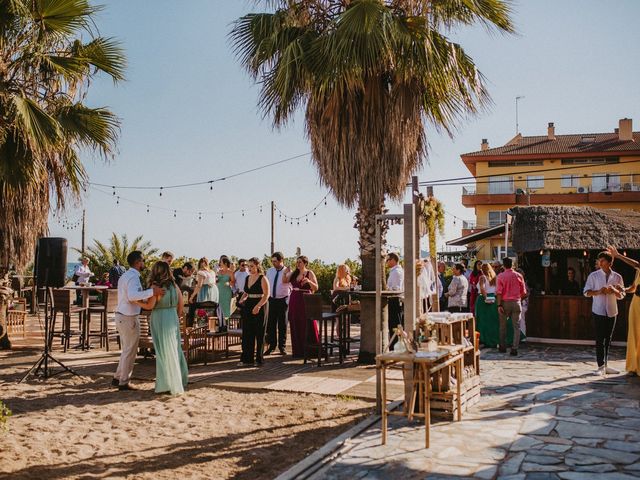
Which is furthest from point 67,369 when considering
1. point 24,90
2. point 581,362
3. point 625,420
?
point 581,362

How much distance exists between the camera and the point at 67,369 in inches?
372

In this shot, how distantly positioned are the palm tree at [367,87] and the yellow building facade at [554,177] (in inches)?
1481

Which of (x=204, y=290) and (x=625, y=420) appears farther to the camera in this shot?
(x=204, y=290)

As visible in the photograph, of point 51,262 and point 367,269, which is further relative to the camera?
point 367,269

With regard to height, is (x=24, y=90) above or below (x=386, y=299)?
above

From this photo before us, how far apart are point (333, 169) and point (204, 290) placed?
4760 mm

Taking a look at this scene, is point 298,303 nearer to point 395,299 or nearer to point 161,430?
point 395,299

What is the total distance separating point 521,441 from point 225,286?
418 inches

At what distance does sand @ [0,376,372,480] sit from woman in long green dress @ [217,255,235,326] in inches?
260

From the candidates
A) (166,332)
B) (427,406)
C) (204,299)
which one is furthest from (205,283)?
(427,406)

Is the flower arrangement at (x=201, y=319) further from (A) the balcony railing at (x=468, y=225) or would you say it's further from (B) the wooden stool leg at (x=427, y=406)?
(A) the balcony railing at (x=468, y=225)

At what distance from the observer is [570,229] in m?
15.5

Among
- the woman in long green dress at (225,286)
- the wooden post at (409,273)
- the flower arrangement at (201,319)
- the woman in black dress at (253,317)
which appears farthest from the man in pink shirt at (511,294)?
the woman in long green dress at (225,286)

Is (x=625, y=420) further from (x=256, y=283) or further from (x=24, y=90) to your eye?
(x=24, y=90)
